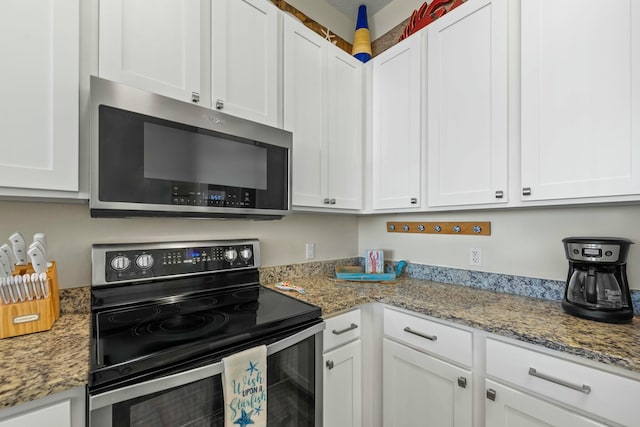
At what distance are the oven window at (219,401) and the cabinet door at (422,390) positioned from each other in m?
0.47

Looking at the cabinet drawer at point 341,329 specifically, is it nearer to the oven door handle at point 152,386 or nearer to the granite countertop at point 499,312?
the granite countertop at point 499,312

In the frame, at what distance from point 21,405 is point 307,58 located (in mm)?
1772

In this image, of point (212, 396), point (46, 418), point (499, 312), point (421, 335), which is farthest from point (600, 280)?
point (46, 418)

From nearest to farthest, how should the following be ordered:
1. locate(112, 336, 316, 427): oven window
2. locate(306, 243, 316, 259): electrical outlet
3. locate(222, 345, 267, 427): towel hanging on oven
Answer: locate(112, 336, 316, 427): oven window
locate(222, 345, 267, 427): towel hanging on oven
locate(306, 243, 316, 259): electrical outlet

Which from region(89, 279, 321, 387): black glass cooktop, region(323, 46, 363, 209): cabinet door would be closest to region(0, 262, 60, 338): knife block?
region(89, 279, 321, 387): black glass cooktop

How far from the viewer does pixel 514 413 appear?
3.39 ft

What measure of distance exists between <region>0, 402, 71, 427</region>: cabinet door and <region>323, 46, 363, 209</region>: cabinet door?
1374 millimetres

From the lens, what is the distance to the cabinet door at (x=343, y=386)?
1306mm

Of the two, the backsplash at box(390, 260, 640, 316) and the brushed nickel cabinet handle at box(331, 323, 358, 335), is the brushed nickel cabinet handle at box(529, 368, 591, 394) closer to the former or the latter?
the backsplash at box(390, 260, 640, 316)

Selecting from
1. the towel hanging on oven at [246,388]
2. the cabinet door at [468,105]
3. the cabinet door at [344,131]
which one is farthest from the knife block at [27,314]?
the cabinet door at [468,105]

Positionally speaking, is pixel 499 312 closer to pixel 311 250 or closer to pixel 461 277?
pixel 461 277

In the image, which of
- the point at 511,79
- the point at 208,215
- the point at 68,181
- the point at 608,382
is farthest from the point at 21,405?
the point at 511,79

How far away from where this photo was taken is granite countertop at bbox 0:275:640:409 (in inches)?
27.0

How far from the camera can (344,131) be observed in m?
1.85
